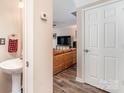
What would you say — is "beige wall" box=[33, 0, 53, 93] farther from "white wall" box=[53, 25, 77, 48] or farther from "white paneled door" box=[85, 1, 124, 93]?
"white wall" box=[53, 25, 77, 48]

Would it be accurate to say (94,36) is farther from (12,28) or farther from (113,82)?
(12,28)

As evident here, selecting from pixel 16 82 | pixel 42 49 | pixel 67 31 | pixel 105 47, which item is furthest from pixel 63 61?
pixel 67 31

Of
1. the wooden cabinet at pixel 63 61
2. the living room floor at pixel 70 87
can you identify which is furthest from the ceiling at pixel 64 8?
the living room floor at pixel 70 87

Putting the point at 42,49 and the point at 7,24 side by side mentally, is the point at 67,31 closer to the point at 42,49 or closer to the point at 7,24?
the point at 7,24

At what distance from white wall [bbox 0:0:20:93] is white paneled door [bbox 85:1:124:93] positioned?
180cm

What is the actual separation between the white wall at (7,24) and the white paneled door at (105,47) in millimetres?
1798

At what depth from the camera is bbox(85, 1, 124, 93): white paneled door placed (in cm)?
287

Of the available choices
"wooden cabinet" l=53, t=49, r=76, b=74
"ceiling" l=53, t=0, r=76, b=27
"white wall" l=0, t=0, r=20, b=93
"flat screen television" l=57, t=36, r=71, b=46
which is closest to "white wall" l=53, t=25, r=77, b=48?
"flat screen television" l=57, t=36, r=71, b=46

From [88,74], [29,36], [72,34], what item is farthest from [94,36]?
[72,34]

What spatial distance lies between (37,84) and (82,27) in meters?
2.50

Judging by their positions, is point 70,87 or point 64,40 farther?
point 64,40

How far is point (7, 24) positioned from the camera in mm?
2520

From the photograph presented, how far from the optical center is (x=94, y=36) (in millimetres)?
Result: 3441

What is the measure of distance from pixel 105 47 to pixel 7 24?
2.10m
